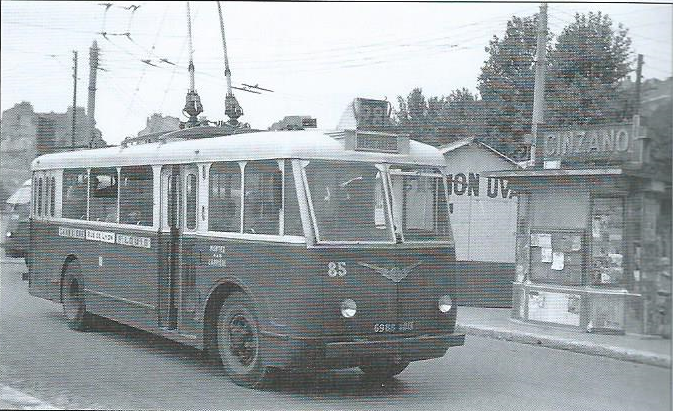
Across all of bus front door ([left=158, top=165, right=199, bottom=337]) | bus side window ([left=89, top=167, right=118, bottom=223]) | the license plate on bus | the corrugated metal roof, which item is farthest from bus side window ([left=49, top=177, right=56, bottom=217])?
the license plate on bus

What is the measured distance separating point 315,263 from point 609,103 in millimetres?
3550

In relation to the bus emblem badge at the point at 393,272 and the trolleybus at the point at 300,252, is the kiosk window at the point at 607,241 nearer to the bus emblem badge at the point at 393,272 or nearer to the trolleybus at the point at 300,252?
the trolleybus at the point at 300,252

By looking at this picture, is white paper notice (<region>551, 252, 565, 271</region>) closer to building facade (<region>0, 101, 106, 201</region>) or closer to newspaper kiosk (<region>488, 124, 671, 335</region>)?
newspaper kiosk (<region>488, 124, 671, 335</region>)

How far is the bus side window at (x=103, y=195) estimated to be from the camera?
9.18 meters

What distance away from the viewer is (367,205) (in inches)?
268

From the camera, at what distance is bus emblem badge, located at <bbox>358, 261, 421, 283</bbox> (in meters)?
Answer: 6.65

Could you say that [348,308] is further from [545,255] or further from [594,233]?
[545,255]

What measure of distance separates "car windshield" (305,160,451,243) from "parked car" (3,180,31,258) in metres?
3.90

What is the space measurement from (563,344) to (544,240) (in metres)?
1.83

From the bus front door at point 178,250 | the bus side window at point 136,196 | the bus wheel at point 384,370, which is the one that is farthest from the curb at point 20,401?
the bus wheel at point 384,370

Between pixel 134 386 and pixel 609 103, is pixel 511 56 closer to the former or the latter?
pixel 609 103

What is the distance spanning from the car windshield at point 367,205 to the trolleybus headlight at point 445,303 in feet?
1.64

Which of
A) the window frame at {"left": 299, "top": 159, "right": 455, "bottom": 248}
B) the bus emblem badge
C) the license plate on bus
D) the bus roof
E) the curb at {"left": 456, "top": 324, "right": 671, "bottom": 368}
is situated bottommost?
the curb at {"left": 456, "top": 324, "right": 671, "bottom": 368}

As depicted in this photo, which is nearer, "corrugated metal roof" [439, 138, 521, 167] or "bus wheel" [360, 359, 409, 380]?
"bus wheel" [360, 359, 409, 380]
